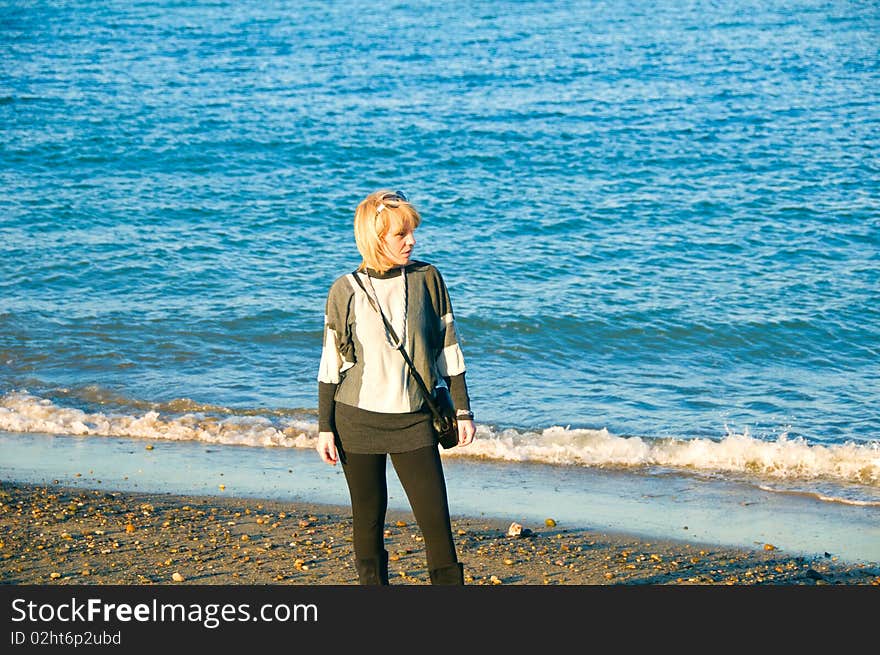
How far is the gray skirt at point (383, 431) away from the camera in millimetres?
4191

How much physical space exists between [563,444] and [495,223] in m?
9.79

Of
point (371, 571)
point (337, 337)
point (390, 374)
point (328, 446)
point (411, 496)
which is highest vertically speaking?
point (337, 337)

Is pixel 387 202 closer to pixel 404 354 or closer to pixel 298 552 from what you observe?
pixel 404 354

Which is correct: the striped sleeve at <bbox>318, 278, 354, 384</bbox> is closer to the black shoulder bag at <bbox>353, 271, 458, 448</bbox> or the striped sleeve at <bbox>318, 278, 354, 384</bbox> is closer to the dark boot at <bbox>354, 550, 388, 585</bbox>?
the black shoulder bag at <bbox>353, 271, 458, 448</bbox>

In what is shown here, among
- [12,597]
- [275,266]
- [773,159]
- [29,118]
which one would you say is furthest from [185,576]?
[29,118]

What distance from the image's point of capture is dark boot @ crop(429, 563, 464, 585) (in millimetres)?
4293

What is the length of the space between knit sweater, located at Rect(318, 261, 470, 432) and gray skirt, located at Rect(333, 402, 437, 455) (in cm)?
3

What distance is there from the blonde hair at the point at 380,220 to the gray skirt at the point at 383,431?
595 mm

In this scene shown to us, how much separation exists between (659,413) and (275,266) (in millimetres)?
7864

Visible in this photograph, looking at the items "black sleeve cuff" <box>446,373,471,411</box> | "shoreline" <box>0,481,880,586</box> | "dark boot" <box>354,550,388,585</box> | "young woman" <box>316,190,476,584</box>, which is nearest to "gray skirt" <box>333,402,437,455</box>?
"young woman" <box>316,190,476,584</box>

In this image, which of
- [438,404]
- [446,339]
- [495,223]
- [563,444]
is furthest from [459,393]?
[495,223]

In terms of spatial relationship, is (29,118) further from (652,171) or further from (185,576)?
(185,576)

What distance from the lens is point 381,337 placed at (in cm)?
416

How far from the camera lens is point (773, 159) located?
21375 mm
